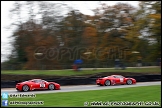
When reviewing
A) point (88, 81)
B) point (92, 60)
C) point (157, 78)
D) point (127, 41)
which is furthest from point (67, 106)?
point (127, 41)

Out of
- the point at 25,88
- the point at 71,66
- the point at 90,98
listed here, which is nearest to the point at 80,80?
the point at 25,88

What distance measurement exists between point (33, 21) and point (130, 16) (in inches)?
635

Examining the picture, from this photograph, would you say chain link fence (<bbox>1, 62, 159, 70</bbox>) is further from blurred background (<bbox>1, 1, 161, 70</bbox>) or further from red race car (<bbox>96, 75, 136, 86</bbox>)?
red race car (<bbox>96, 75, 136, 86</bbox>)

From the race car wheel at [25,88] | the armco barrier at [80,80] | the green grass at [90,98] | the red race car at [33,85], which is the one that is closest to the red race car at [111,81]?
the armco barrier at [80,80]

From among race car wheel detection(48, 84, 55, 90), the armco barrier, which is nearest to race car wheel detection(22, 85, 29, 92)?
race car wheel detection(48, 84, 55, 90)

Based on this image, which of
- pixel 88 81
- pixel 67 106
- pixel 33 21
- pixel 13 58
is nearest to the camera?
pixel 67 106

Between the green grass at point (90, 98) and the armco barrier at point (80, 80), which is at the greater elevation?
the green grass at point (90, 98)

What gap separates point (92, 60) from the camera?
4519 centimetres

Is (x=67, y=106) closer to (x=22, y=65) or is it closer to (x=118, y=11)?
(x=22, y=65)

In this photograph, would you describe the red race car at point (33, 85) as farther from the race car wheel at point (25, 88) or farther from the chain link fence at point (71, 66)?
the chain link fence at point (71, 66)

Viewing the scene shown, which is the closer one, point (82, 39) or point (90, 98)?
point (90, 98)

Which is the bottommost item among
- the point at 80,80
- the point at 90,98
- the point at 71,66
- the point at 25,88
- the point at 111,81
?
the point at 80,80

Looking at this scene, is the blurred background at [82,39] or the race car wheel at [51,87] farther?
the blurred background at [82,39]

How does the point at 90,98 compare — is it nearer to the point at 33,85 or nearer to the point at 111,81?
the point at 33,85
